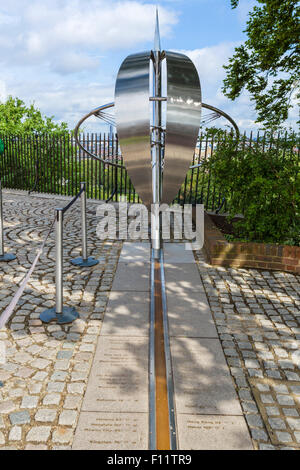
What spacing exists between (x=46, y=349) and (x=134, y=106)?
111 inches

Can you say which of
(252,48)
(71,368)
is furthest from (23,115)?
(71,368)

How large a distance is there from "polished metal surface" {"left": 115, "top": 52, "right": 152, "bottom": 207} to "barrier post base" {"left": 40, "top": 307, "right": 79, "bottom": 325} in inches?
81.0

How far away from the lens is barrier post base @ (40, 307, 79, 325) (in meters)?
4.28

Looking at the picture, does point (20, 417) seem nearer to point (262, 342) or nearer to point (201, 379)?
point (201, 379)

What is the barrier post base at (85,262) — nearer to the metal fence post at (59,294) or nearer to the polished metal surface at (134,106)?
the metal fence post at (59,294)

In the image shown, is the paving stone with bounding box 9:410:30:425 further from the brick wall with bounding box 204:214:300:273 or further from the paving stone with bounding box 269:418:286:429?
the brick wall with bounding box 204:214:300:273

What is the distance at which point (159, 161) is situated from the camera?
6.36m

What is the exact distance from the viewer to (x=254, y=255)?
248 inches

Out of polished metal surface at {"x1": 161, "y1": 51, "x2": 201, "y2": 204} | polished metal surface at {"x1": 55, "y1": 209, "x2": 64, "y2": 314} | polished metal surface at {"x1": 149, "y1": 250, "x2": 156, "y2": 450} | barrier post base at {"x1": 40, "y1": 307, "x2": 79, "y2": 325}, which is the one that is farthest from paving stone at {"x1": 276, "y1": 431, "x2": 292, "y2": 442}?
polished metal surface at {"x1": 161, "y1": 51, "x2": 201, "y2": 204}

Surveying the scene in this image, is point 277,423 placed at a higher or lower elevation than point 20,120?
lower

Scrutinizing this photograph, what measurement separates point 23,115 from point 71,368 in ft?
71.5

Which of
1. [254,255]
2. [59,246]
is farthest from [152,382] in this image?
[254,255]

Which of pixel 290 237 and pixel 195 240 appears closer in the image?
pixel 290 237
